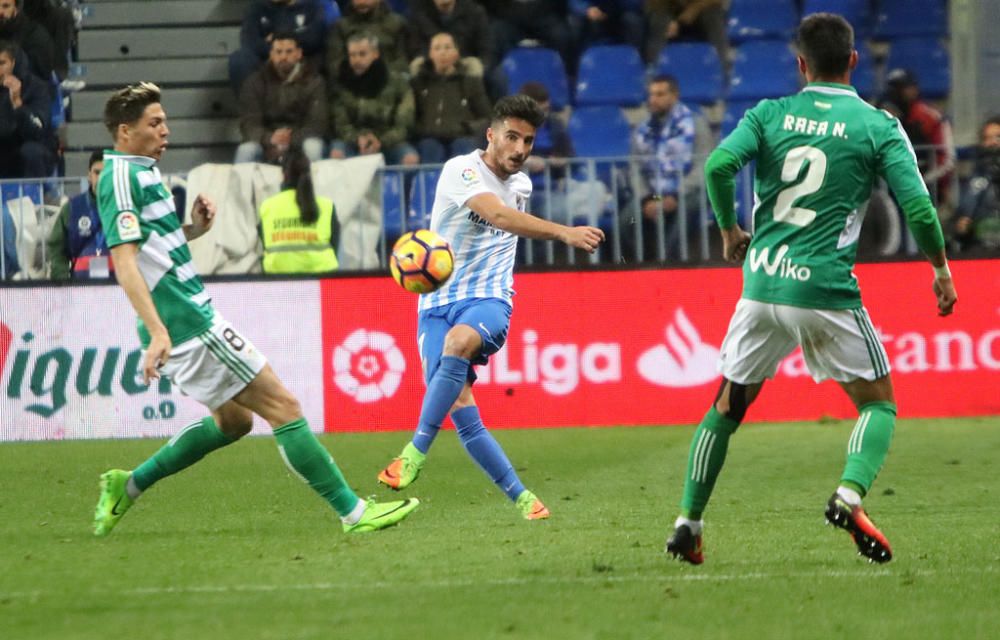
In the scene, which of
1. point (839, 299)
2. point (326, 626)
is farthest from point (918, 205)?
point (326, 626)

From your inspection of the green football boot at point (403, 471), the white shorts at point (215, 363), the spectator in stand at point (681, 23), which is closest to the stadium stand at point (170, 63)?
the spectator in stand at point (681, 23)

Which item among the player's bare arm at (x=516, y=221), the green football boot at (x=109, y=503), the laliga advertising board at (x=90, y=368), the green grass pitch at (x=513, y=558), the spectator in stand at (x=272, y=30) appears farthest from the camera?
the spectator in stand at (x=272, y=30)

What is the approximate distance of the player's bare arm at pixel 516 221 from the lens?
7461 mm

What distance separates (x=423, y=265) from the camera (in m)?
8.09

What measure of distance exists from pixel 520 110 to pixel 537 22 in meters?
9.03

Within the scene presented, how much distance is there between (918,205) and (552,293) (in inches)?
293

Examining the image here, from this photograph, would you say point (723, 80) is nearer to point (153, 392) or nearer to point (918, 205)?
point (153, 392)

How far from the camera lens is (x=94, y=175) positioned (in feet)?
43.3

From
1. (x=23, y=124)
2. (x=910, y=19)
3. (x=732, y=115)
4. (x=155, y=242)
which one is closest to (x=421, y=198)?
(x=732, y=115)

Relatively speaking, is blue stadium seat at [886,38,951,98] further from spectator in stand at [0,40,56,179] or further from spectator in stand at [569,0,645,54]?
spectator in stand at [0,40,56,179]

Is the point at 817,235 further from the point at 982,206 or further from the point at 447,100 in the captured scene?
the point at 447,100

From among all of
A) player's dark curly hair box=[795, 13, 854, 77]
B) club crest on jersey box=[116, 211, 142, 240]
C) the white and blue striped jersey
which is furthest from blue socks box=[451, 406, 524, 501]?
player's dark curly hair box=[795, 13, 854, 77]

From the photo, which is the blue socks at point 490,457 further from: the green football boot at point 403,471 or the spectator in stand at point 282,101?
the spectator in stand at point 282,101

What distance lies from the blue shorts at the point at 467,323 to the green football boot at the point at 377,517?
1076 mm
